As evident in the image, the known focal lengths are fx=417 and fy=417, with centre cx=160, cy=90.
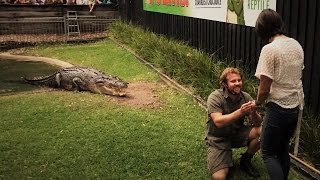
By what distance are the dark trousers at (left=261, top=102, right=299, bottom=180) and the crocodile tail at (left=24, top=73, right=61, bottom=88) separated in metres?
6.10

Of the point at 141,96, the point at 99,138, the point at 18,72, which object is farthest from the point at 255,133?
the point at 18,72

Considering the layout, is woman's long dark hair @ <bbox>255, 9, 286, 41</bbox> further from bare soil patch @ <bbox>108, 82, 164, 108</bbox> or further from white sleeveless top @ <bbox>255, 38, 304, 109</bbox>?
bare soil patch @ <bbox>108, 82, 164, 108</bbox>

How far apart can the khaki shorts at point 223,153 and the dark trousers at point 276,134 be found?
0.66m

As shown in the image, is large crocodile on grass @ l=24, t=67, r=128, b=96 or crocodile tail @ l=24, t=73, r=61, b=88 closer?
large crocodile on grass @ l=24, t=67, r=128, b=96

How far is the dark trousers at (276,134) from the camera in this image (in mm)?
3600

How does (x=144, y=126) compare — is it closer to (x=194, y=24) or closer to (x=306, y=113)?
(x=306, y=113)

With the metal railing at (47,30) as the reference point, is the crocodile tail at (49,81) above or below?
below

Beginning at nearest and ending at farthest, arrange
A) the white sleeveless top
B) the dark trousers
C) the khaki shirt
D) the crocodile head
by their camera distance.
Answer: the white sleeveless top
the dark trousers
the khaki shirt
the crocodile head

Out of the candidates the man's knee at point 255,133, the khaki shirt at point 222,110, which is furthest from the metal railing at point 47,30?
the man's knee at point 255,133

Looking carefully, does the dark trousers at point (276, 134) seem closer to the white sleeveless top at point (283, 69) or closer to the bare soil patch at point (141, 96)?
the white sleeveless top at point (283, 69)

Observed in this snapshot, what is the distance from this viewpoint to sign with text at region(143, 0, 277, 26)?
7.38 metres

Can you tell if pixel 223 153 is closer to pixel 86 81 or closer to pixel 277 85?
pixel 277 85

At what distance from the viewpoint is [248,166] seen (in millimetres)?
4656

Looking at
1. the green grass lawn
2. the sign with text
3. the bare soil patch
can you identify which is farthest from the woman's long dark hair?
the bare soil patch
